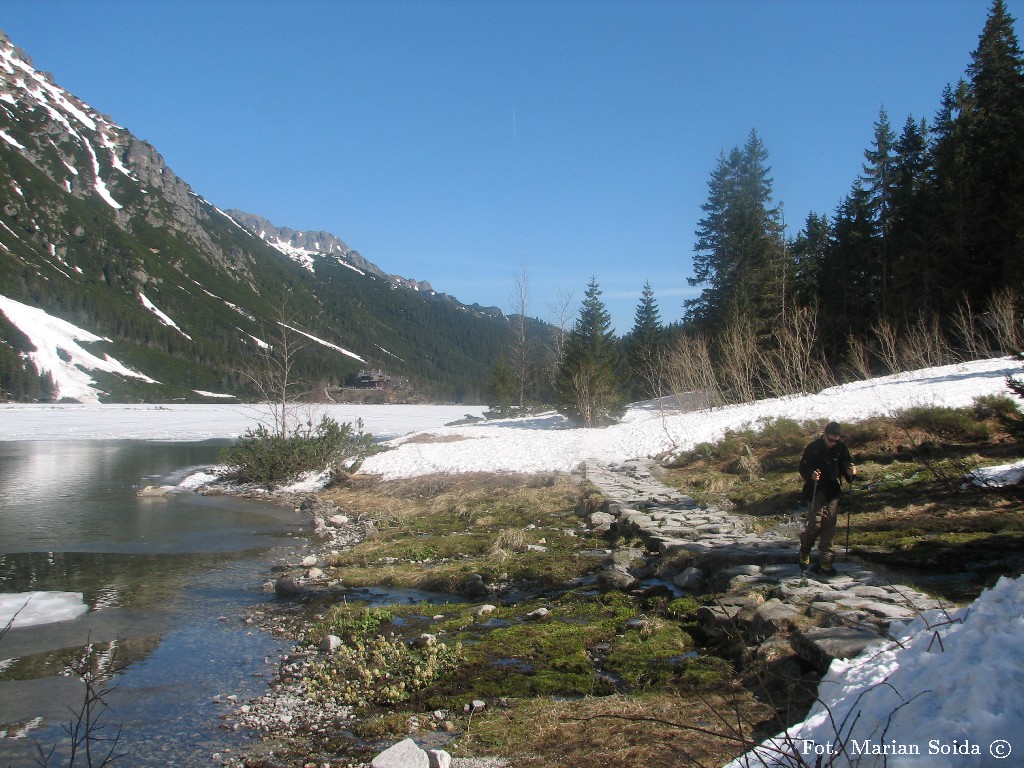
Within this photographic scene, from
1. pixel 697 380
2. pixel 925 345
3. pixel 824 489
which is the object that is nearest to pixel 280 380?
pixel 697 380

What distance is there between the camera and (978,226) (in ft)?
89.2

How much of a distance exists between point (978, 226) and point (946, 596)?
27.7 m

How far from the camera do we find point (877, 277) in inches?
1363

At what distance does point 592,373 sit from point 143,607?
21.7 metres

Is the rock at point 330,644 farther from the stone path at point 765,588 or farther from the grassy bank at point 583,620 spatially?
the stone path at point 765,588

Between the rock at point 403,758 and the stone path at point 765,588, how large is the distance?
2.74m

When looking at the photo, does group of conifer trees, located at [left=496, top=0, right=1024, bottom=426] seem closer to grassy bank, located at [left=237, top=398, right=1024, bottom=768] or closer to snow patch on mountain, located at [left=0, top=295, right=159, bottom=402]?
grassy bank, located at [left=237, top=398, right=1024, bottom=768]

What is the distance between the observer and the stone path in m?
4.97

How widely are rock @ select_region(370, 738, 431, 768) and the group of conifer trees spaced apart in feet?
64.4

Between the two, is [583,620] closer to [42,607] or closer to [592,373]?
[42,607]

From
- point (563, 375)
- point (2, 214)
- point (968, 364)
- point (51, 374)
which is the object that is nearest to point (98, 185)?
point (2, 214)

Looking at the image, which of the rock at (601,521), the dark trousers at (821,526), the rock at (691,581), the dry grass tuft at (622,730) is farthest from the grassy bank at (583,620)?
the dark trousers at (821,526)

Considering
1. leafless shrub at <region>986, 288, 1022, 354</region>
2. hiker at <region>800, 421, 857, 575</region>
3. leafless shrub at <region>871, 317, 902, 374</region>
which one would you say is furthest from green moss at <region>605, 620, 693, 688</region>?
leafless shrub at <region>871, 317, 902, 374</region>

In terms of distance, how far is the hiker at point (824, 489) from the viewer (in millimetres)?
7383
